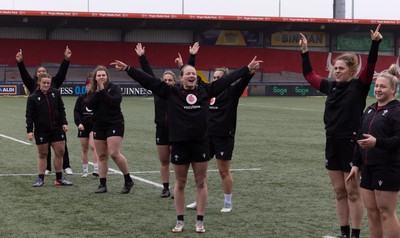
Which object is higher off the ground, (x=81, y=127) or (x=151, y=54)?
(x=151, y=54)

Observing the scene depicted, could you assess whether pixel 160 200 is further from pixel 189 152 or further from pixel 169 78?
pixel 189 152

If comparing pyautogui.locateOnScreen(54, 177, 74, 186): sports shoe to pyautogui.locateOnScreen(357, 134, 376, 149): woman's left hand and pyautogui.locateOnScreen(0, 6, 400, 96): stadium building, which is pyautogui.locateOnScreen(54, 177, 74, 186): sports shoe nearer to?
pyautogui.locateOnScreen(357, 134, 376, 149): woman's left hand

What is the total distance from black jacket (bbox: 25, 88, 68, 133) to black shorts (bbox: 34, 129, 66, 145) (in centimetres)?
5

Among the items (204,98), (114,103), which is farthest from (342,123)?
(114,103)

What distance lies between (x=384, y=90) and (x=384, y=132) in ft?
1.19

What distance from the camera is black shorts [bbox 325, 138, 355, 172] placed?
7219mm

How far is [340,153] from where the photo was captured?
23.8 ft

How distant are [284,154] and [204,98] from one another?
817 cm

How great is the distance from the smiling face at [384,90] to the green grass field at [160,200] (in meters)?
2.05

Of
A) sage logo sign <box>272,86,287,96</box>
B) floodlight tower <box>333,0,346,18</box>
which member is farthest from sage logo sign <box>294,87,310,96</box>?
floodlight tower <box>333,0,346,18</box>

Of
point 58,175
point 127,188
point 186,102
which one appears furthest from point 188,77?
point 58,175

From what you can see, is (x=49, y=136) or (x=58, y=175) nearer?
(x=49, y=136)

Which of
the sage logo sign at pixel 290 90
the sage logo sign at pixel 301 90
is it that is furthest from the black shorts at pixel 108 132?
the sage logo sign at pixel 301 90

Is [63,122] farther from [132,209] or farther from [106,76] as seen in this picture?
[132,209]
